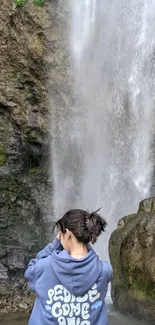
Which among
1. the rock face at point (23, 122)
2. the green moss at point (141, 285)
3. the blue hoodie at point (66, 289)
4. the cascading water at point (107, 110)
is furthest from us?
the rock face at point (23, 122)

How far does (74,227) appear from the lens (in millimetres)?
1810

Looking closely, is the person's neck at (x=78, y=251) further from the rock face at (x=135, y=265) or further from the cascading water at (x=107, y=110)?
the cascading water at (x=107, y=110)

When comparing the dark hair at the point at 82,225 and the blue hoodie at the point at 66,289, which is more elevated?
the dark hair at the point at 82,225

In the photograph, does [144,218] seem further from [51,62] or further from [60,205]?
[51,62]

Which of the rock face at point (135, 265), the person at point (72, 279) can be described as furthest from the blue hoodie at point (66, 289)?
the rock face at point (135, 265)

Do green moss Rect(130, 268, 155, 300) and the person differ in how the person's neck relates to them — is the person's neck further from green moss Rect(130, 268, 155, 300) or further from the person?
green moss Rect(130, 268, 155, 300)

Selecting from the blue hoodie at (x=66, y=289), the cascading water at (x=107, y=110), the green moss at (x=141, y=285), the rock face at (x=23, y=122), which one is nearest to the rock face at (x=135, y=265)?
the green moss at (x=141, y=285)

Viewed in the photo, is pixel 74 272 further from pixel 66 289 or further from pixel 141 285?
pixel 141 285

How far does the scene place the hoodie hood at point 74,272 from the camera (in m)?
1.81

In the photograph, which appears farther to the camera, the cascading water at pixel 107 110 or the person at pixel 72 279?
the cascading water at pixel 107 110

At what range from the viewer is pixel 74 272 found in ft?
5.96

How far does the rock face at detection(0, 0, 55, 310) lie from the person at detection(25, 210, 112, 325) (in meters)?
7.81

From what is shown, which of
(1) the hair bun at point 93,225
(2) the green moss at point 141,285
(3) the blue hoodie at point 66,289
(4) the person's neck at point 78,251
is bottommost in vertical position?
(2) the green moss at point 141,285

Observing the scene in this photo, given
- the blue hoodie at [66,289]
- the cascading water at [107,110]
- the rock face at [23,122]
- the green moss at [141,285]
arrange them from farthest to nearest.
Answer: the rock face at [23,122] → the cascading water at [107,110] → the green moss at [141,285] → the blue hoodie at [66,289]
